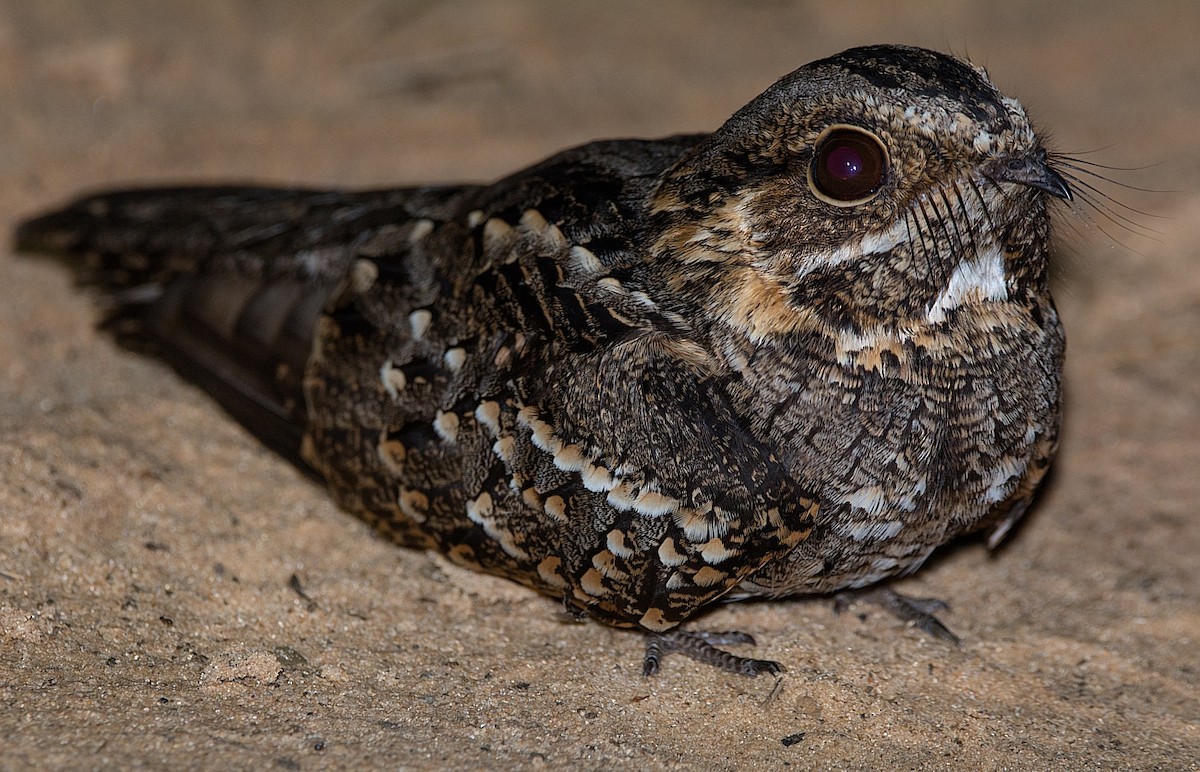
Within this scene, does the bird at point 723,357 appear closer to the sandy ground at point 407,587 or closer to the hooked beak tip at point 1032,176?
the hooked beak tip at point 1032,176

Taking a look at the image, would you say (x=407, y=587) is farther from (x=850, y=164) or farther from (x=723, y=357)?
(x=850, y=164)

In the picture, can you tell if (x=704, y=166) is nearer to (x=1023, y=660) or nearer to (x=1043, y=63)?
(x=1023, y=660)

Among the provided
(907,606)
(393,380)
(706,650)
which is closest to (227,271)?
(393,380)

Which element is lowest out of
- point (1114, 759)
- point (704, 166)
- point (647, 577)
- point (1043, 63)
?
point (1114, 759)

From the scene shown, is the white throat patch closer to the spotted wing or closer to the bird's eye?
the bird's eye

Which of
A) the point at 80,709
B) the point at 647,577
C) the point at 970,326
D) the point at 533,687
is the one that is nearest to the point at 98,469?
the point at 80,709

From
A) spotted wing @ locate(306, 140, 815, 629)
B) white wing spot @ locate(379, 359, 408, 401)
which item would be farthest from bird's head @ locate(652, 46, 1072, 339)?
white wing spot @ locate(379, 359, 408, 401)
